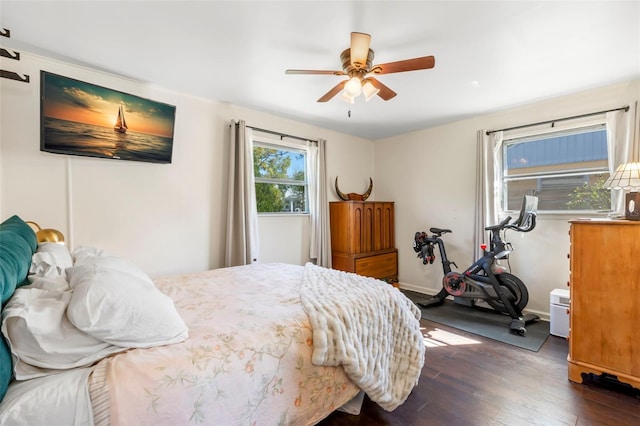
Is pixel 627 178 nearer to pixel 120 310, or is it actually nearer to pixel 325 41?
pixel 325 41

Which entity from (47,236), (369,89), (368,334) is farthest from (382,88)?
(47,236)

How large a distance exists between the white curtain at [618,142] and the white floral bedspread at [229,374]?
10.6 feet

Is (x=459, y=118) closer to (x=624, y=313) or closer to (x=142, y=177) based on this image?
(x=624, y=313)

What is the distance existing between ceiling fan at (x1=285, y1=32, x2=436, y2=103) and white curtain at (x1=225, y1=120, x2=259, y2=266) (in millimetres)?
1390

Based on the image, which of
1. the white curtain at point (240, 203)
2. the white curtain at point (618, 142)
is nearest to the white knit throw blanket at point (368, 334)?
the white curtain at point (240, 203)

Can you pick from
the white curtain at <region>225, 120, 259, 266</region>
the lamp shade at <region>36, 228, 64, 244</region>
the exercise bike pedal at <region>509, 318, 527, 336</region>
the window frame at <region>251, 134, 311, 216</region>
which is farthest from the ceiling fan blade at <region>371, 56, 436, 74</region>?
the exercise bike pedal at <region>509, 318, 527, 336</region>

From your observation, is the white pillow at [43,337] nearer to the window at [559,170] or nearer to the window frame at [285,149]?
the window frame at [285,149]

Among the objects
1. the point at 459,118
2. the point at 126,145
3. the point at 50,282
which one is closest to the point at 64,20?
the point at 126,145

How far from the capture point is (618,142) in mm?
2754

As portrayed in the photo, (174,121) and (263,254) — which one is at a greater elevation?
(174,121)

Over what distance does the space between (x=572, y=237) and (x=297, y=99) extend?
279cm

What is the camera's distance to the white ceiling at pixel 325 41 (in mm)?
1706

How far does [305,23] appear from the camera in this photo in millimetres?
1820

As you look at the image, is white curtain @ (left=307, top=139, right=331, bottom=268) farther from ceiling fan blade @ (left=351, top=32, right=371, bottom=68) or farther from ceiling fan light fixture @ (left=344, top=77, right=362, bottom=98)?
ceiling fan blade @ (left=351, top=32, right=371, bottom=68)
